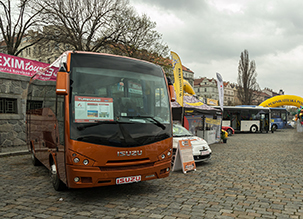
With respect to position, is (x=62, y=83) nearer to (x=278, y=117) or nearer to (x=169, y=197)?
(x=169, y=197)

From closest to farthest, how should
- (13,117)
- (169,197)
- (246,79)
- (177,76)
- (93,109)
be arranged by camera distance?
(93,109), (169,197), (13,117), (177,76), (246,79)

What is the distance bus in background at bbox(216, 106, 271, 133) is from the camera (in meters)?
32.9

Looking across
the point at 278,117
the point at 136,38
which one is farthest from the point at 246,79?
the point at 136,38

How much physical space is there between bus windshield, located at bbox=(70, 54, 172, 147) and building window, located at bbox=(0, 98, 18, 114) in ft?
32.2

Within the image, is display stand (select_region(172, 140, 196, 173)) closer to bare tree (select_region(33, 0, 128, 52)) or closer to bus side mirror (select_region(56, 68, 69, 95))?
bus side mirror (select_region(56, 68, 69, 95))

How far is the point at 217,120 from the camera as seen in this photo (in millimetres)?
18797

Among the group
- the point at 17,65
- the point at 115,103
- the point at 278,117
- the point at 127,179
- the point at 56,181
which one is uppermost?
the point at 17,65

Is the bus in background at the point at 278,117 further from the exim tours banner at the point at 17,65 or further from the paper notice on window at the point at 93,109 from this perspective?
the paper notice on window at the point at 93,109

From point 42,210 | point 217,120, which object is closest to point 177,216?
point 42,210

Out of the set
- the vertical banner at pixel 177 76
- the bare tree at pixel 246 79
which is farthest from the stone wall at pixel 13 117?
the bare tree at pixel 246 79

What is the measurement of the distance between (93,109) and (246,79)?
188 feet

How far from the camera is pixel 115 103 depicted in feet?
18.2

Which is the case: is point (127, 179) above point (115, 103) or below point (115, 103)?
below

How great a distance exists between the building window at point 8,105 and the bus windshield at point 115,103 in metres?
9.81
